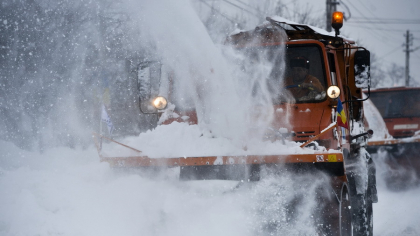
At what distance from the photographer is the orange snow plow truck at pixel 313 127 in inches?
182

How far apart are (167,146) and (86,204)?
0.99m

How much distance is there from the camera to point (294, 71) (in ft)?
18.3

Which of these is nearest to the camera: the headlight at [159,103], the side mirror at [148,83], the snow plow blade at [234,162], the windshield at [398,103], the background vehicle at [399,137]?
the snow plow blade at [234,162]

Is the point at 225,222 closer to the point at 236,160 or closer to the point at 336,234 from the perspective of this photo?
the point at 236,160

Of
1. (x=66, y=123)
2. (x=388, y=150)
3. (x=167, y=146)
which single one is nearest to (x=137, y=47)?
(x=66, y=123)

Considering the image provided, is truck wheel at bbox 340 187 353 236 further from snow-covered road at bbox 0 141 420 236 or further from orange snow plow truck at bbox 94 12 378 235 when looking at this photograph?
snow-covered road at bbox 0 141 420 236

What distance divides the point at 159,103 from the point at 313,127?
5.83ft

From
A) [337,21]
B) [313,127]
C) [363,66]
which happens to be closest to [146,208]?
[313,127]

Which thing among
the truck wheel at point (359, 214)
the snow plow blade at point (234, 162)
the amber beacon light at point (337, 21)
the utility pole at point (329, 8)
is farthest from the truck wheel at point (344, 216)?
the utility pole at point (329, 8)

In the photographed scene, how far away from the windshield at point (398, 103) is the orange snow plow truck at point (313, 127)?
5.39 meters

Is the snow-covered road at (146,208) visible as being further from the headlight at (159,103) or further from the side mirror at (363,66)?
the side mirror at (363,66)

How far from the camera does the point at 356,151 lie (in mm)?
6949

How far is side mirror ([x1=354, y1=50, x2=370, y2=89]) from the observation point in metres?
5.71

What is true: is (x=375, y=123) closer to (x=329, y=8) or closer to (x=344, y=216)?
(x=344, y=216)
